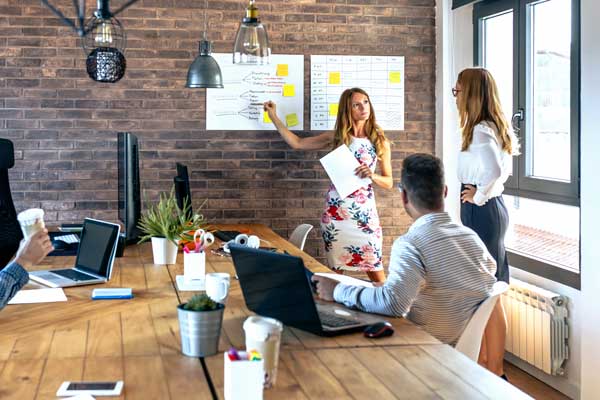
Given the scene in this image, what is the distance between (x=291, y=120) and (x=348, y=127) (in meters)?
0.54

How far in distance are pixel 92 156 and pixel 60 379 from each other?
381 cm

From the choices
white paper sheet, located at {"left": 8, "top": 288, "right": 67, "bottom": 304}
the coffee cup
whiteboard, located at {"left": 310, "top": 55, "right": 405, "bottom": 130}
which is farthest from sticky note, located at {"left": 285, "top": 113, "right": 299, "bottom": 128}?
the coffee cup

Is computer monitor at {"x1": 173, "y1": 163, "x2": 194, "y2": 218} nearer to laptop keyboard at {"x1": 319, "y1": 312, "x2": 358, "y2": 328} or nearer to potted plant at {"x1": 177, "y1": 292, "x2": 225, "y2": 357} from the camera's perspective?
laptop keyboard at {"x1": 319, "y1": 312, "x2": 358, "y2": 328}

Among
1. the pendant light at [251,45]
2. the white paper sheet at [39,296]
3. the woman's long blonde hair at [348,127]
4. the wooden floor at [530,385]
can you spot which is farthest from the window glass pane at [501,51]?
the white paper sheet at [39,296]

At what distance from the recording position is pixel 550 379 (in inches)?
180

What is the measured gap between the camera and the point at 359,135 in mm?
5512

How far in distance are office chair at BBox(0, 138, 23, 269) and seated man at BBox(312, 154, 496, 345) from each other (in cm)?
306

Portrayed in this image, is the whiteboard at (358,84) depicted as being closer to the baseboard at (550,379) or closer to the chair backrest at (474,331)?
the baseboard at (550,379)

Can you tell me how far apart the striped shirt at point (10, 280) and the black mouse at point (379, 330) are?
3.69 ft

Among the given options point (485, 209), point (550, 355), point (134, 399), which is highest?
point (485, 209)

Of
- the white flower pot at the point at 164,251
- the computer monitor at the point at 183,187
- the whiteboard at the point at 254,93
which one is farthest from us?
the whiteboard at the point at 254,93

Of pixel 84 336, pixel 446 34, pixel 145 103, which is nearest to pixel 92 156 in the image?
pixel 145 103

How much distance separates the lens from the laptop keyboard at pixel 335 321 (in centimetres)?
245

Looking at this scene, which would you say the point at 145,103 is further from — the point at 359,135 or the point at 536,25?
the point at 536,25
